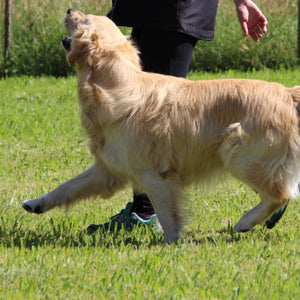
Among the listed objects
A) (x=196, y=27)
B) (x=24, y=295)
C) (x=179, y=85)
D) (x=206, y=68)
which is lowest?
(x=206, y=68)

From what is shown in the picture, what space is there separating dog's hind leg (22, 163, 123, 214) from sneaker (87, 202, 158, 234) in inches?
8.6

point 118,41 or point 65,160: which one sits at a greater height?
point 118,41

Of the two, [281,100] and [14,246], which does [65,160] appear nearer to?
[14,246]

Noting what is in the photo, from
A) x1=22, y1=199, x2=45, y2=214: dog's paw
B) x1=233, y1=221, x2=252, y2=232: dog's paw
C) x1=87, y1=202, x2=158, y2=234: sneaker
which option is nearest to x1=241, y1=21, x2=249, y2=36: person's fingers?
x1=233, y1=221, x2=252, y2=232: dog's paw

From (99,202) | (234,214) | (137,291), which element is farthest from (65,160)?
(137,291)

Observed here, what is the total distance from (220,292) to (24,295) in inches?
39.3

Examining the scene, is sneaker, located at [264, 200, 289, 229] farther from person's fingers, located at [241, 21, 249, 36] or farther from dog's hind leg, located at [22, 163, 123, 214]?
person's fingers, located at [241, 21, 249, 36]

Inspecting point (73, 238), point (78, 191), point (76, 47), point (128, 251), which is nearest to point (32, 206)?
point (78, 191)

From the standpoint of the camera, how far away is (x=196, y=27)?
4.27m

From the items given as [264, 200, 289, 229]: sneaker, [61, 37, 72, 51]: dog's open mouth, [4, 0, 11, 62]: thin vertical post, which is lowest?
[4, 0, 11, 62]: thin vertical post

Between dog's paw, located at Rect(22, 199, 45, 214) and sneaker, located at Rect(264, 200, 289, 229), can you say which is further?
dog's paw, located at Rect(22, 199, 45, 214)

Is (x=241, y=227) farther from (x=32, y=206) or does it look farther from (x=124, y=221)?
(x=32, y=206)

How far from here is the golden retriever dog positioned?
12.1ft

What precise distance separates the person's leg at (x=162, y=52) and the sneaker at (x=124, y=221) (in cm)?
6
